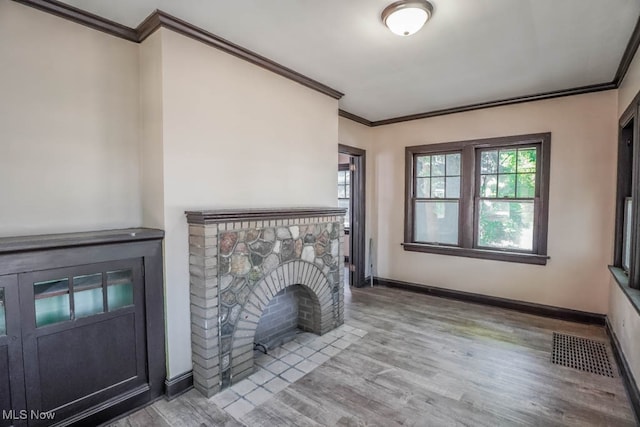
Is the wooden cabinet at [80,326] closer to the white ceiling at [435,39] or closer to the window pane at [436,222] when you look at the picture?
the white ceiling at [435,39]

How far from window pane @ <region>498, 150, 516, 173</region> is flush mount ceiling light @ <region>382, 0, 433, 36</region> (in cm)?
266

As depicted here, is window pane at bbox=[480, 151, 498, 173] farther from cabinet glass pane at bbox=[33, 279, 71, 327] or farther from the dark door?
cabinet glass pane at bbox=[33, 279, 71, 327]

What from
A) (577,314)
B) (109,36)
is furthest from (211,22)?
(577,314)

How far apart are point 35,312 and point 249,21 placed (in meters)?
2.31

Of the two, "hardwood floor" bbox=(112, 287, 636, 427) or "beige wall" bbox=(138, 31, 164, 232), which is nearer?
"hardwood floor" bbox=(112, 287, 636, 427)

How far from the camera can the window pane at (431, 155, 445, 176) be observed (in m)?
4.72

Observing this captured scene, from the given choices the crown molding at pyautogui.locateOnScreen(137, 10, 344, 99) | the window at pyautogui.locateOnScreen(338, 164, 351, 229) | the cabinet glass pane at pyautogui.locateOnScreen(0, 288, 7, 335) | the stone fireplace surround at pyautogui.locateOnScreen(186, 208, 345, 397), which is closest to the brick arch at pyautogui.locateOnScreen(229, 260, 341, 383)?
the stone fireplace surround at pyautogui.locateOnScreen(186, 208, 345, 397)

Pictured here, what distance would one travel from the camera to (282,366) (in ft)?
9.13

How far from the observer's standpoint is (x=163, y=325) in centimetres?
236

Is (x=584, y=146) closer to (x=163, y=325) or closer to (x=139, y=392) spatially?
(x=163, y=325)

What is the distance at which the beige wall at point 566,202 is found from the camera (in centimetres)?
356

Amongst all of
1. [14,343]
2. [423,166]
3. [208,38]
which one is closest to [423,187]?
[423,166]

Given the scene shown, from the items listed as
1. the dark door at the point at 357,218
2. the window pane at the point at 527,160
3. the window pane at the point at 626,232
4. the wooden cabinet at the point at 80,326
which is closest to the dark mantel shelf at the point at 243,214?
the wooden cabinet at the point at 80,326

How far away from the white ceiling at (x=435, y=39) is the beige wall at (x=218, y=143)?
0.83 feet
